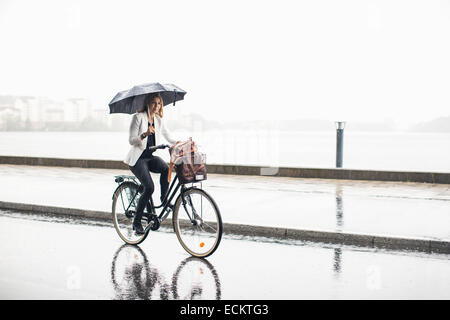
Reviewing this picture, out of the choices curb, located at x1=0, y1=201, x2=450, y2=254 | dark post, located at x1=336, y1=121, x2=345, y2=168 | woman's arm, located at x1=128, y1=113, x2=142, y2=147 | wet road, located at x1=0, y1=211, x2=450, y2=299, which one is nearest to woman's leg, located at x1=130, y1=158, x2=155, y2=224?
woman's arm, located at x1=128, y1=113, x2=142, y2=147

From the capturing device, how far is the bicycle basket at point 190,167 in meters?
6.11

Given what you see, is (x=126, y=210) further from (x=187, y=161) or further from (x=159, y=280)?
(x=159, y=280)

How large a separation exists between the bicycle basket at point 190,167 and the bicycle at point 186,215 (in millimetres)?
165

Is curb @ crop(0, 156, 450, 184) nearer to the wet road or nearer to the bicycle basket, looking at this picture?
the wet road

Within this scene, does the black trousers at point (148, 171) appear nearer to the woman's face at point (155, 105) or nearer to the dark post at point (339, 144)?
the woman's face at point (155, 105)

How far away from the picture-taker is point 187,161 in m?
6.12

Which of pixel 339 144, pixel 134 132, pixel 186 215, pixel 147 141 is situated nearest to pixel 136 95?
pixel 134 132

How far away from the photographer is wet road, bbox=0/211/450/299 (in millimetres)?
A: 5098

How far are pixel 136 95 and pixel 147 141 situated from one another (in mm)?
527

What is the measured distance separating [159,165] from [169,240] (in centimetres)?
117

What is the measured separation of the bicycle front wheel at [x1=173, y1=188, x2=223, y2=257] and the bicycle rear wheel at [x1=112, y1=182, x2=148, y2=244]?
0.62 m

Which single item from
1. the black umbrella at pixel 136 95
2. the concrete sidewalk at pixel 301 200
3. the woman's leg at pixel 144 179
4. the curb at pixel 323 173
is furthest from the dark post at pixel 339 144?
the woman's leg at pixel 144 179
